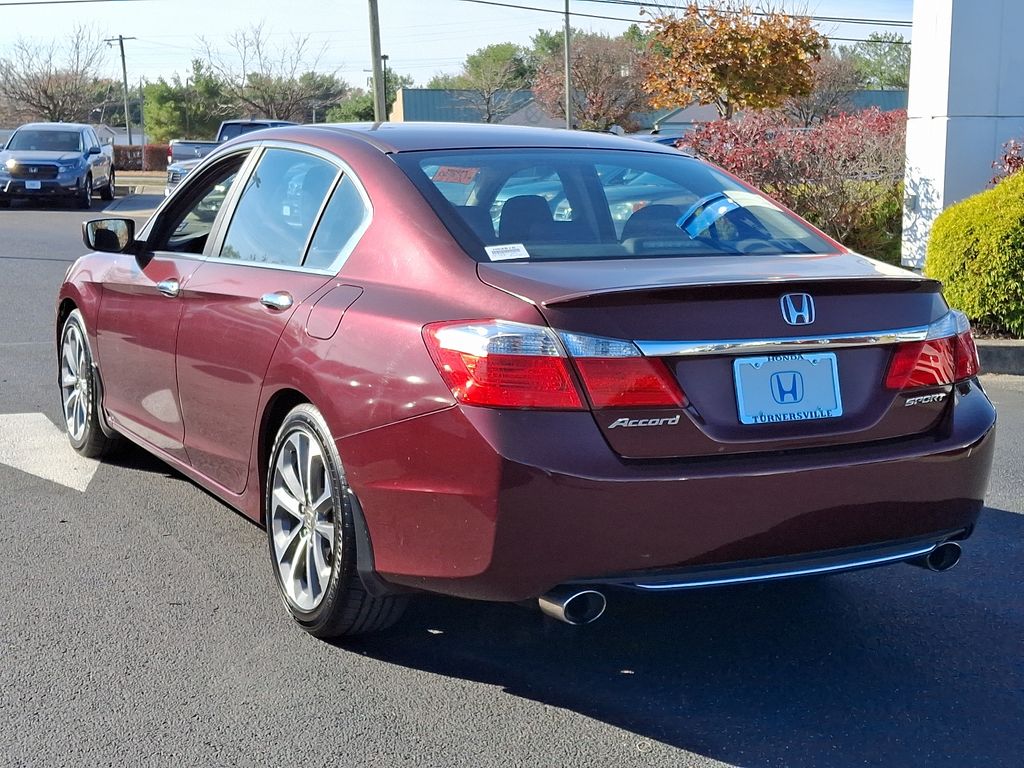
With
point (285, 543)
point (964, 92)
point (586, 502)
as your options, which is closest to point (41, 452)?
point (285, 543)

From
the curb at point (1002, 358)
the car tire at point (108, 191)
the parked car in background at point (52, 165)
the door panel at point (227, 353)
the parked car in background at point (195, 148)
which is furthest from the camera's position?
the car tire at point (108, 191)

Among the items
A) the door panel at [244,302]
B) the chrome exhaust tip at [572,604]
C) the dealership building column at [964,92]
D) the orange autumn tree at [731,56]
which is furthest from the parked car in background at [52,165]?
the chrome exhaust tip at [572,604]

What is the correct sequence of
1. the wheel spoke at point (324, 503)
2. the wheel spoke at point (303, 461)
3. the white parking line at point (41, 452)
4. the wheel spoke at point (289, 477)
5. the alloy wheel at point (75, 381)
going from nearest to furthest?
the wheel spoke at point (324, 503) → the wheel spoke at point (303, 461) → the wheel spoke at point (289, 477) → the white parking line at point (41, 452) → the alloy wheel at point (75, 381)

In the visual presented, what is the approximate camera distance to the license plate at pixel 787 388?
333 centimetres

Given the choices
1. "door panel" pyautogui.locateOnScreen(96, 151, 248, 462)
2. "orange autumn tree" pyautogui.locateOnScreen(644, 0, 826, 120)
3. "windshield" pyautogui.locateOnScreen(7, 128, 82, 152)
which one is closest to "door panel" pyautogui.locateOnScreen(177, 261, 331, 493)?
"door panel" pyautogui.locateOnScreen(96, 151, 248, 462)

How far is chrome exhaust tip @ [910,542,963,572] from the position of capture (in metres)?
3.71

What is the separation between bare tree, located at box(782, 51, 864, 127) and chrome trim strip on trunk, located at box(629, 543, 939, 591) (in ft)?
159

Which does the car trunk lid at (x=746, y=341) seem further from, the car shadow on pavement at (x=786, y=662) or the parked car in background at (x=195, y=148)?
the parked car in background at (x=195, y=148)

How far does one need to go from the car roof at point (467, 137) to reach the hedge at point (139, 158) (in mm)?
53077

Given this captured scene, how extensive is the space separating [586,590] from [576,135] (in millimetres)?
2052

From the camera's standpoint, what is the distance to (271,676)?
12.2 feet

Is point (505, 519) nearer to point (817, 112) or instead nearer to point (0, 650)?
point (0, 650)

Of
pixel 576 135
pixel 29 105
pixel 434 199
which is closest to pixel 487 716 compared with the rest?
pixel 434 199

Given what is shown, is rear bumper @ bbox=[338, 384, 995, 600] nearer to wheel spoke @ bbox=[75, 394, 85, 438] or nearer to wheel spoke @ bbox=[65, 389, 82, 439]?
wheel spoke @ bbox=[75, 394, 85, 438]
